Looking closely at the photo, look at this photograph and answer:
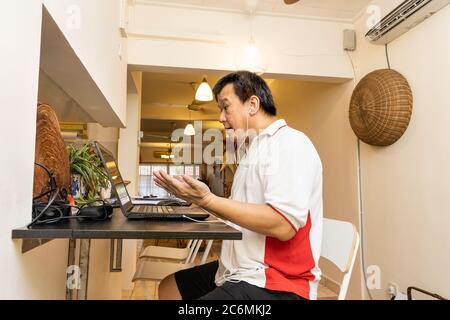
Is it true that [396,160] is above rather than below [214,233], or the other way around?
above

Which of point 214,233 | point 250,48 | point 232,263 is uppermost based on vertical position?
point 250,48

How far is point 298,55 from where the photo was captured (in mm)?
2645

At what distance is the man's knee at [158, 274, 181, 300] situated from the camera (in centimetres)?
135

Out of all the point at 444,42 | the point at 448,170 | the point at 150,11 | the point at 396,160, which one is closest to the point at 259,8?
the point at 150,11

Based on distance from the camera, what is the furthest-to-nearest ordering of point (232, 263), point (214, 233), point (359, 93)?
point (359, 93)
point (232, 263)
point (214, 233)

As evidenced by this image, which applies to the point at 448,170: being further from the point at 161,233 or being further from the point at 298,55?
the point at 161,233

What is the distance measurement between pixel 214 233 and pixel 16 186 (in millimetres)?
385

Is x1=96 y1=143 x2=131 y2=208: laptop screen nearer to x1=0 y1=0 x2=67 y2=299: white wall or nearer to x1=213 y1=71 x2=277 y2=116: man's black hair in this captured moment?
x1=0 y1=0 x2=67 y2=299: white wall

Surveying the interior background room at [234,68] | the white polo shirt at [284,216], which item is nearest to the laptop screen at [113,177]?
the interior background room at [234,68]

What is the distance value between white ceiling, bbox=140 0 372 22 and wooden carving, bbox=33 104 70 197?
196cm

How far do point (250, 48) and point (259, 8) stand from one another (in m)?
0.38

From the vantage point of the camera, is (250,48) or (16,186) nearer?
(16,186)

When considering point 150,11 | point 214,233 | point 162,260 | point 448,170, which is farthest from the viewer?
point 150,11

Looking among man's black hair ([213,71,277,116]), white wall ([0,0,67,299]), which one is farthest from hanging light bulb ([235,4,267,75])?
white wall ([0,0,67,299])
